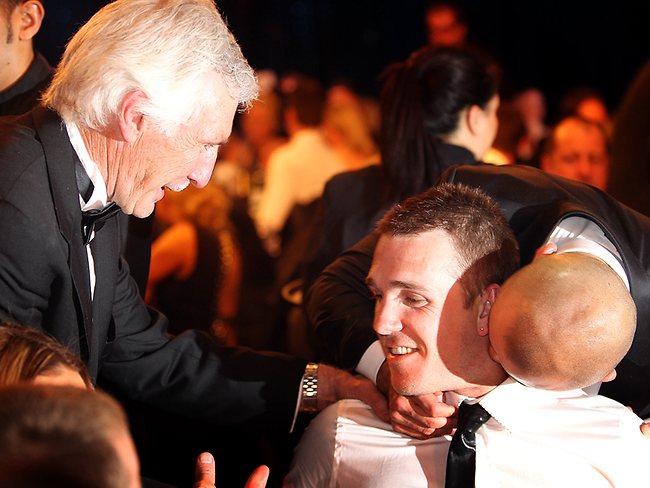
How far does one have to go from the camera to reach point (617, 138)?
3.74m

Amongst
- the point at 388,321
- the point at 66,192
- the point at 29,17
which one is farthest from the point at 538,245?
the point at 29,17

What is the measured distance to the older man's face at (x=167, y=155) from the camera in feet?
7.57

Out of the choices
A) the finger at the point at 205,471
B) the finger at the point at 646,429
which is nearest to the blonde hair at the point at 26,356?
the finger at the point at 205,471

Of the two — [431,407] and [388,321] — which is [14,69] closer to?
[388,321]

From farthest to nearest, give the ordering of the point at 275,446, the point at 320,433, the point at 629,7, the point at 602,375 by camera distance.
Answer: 1. the point at 629,7
2. the point at 275,446
3. the point at 320,433
4. the point at 602,375

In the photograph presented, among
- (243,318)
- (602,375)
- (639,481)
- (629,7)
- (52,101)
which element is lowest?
(243,318)

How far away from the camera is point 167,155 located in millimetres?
2322

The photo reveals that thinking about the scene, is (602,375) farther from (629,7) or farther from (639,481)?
(629,7)

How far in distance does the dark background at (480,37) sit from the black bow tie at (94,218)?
7513 millimetres

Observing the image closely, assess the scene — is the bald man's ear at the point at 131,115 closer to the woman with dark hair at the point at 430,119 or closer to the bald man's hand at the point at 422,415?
the bald man's hand at the point at 422,415

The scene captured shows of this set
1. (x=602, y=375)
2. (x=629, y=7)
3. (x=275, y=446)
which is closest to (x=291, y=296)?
(x=275, y=446)

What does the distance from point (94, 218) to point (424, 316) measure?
850 millimetres

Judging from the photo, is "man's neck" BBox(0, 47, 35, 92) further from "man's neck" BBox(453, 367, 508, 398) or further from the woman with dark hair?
"man's neck" BBox(453, 367, 508, 398)

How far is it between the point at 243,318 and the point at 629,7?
5.78 m
